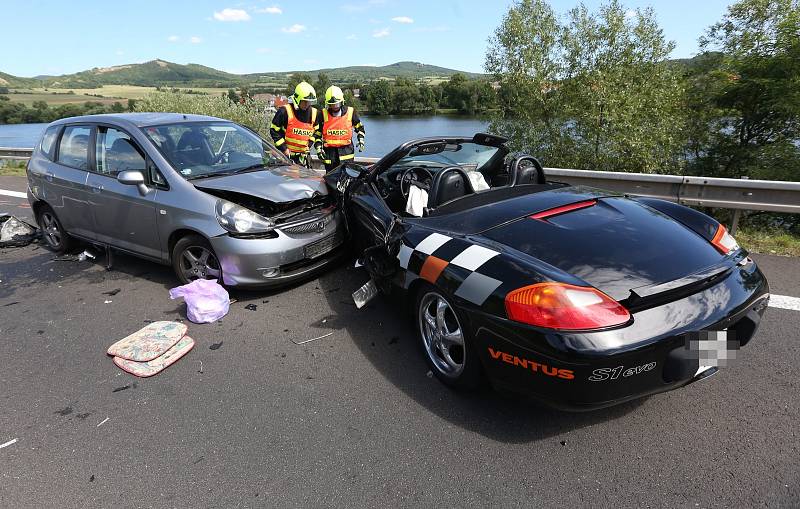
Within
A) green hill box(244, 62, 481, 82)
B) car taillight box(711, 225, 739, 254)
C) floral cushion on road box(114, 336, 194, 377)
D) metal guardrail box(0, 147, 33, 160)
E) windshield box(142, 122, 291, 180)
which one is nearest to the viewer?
car taillight box(711, 225, 739, 254)

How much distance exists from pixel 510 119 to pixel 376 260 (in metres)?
12.3

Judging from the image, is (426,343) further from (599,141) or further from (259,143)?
(599,141)

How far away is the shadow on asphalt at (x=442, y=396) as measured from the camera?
2.39m

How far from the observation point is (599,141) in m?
12.2

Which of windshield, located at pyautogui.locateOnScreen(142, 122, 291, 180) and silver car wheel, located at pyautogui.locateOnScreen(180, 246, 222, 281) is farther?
windshield, located at pyautogui.locateOnScreen(142, 122, 291, 180)

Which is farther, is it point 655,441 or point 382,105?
point 382,105

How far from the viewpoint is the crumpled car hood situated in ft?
13.8

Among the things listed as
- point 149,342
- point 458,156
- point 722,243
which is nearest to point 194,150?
point 149,342

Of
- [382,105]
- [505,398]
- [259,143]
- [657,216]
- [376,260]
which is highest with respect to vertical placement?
[382,105]

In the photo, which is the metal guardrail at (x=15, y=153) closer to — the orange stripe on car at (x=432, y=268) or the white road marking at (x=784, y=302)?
the orange stripe on car at (x=432, y=268)

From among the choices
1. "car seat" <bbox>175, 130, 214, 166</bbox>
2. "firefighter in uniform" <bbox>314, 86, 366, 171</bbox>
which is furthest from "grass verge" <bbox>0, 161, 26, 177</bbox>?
"car seat" <bbox>175, 130, 214, 166</bbox>

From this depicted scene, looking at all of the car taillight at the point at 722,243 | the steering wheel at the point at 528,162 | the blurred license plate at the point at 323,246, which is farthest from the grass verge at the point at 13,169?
the car taillight at the point at 722,243

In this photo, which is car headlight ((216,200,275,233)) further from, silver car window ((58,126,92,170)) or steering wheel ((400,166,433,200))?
silver car window ((58,126,92,170))

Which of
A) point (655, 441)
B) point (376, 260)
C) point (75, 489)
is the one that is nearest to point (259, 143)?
point (376, 260)
